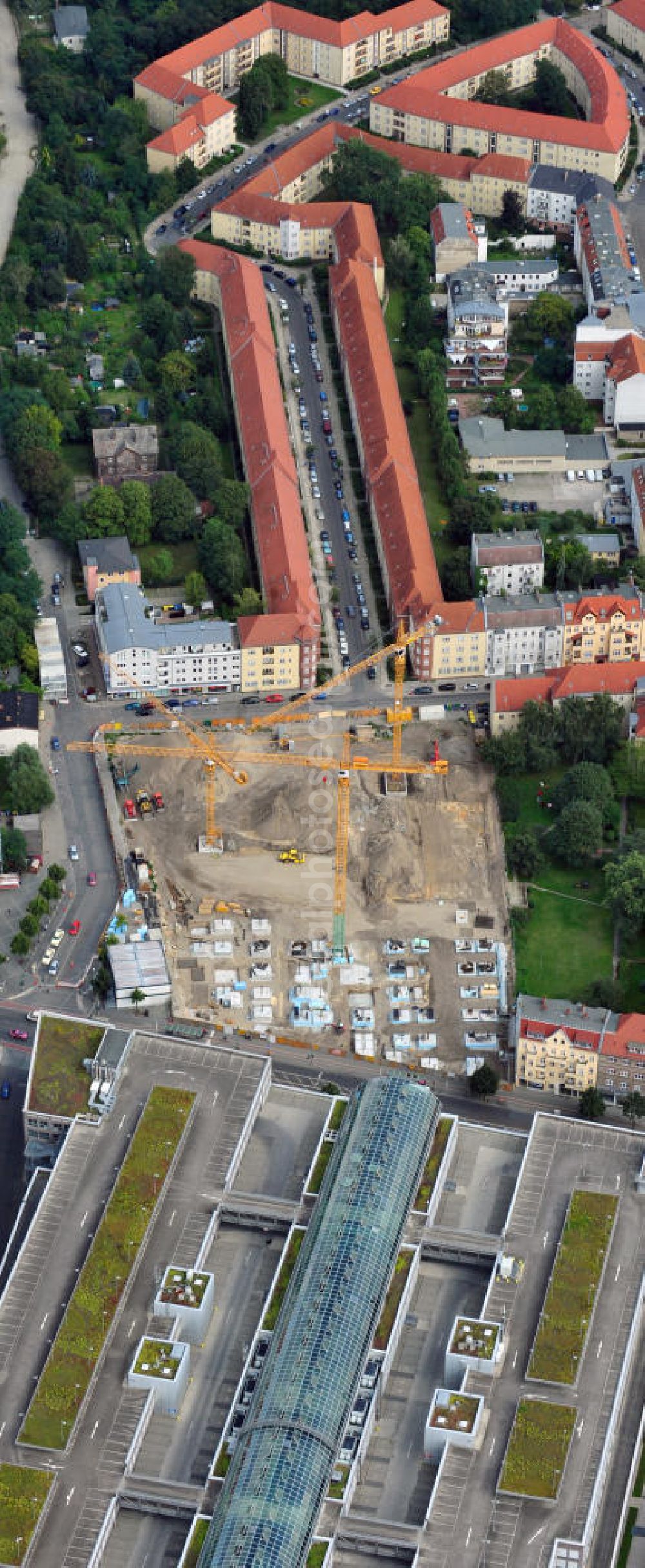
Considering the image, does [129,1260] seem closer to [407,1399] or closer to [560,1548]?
[407,1399]

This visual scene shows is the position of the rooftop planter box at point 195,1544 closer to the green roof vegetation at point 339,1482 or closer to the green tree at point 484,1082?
the green roof vegetation at point 339,1482

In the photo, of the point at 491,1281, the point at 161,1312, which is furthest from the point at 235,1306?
the point at 491,1281

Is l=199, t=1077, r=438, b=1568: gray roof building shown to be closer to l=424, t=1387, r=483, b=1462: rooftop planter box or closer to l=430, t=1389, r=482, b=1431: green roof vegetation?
l=424, t=1387, r=483, b=1462: rooftop planter box

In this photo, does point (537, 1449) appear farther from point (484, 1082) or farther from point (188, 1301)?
point (484, 1082)

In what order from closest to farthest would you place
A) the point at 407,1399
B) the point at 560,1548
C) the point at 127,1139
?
the point at 560,1548 → the point at 407,1399 → the point at 127,1139

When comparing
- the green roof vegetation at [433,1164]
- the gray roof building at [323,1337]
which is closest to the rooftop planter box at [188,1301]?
the gray roof building at [323,1337]

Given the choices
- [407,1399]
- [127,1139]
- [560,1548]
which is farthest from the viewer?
[127,1139]

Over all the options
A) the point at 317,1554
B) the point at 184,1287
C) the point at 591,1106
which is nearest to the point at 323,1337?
the point at 184,1287
